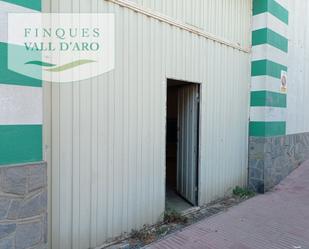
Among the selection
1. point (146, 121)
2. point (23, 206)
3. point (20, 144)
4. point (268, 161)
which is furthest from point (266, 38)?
point (23, 206)

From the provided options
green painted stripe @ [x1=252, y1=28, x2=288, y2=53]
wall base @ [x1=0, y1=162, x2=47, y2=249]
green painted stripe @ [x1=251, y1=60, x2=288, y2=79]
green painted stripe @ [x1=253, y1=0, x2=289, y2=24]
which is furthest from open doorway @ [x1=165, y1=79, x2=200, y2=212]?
wall base @ [x1=0, y1=162, x2=47, y2=249]

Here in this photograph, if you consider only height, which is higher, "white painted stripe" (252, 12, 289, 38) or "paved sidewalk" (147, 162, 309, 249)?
"white painted stripe" (252, 12, 289, 38)

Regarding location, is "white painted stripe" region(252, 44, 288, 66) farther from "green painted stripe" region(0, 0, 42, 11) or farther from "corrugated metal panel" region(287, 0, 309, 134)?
"green painted stripe" region(0, 0, 42, 11)

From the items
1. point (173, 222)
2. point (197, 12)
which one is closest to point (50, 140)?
point (173, 222)

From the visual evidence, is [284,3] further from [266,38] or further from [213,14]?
[213,14]

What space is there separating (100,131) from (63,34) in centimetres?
112

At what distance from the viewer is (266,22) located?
587cm

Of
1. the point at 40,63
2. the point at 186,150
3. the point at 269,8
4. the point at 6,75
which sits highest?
the point at 269,8

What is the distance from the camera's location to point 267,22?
5867 mm

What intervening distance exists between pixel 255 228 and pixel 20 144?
10.7 feet

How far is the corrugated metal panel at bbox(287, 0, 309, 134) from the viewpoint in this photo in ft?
22.9

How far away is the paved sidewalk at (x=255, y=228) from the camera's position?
360 cm

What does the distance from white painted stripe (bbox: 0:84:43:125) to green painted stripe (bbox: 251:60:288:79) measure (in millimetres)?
4667

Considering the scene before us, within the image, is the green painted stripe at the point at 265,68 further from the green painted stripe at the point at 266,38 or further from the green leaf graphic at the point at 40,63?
the green leaf graphic at the point at 40,63
